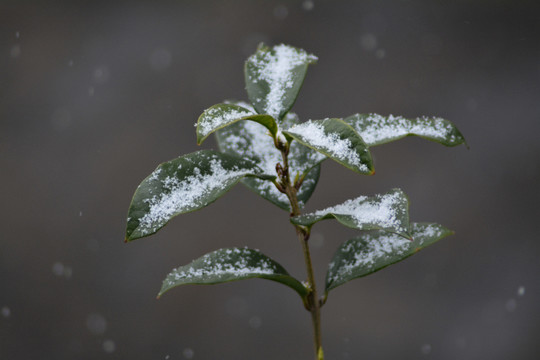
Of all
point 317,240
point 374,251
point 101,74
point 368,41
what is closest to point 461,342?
point 317,240

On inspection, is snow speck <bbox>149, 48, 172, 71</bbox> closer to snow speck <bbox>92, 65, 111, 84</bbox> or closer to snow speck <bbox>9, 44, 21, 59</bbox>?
snow speck <bbox>92, 65, 111, 84</bbox>

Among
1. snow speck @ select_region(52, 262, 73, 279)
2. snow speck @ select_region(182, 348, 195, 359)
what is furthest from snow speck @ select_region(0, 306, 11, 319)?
snow speck @ select_region(182, 348, 195, 359)

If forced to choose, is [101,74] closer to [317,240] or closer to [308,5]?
[308,5]

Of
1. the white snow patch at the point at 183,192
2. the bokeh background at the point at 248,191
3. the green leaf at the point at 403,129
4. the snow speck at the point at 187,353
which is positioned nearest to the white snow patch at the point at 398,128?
the green leaf at the point at 403,129

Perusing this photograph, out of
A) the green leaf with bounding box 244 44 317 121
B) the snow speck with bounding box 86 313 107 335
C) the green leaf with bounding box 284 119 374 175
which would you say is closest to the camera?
the green leaf with bounding box 284 119 374 175

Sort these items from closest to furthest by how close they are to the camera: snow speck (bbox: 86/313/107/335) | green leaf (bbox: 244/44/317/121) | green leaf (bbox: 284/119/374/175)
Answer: green leaf (bbox: 284/119/374/175) < green leaf (bbox: 244/44/317/121) < snow speck (bbox: 86/313/107/335)

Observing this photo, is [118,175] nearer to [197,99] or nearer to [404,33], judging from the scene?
[197,99]
